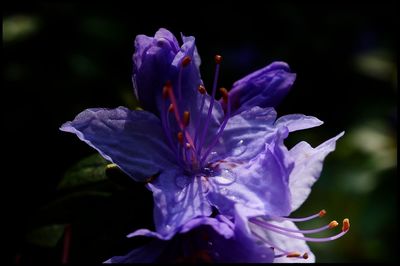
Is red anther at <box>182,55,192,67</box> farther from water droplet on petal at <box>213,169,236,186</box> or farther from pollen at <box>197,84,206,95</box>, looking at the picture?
water droplet on petal at <box>213,169,236,186</box>

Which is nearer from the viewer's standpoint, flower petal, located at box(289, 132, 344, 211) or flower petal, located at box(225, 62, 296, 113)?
flower petal, located at box(289, 132, 344, 211)

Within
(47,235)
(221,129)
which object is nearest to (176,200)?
(221,129)

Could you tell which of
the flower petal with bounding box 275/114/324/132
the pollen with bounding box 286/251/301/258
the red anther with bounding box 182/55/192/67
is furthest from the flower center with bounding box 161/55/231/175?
the pollen with bounding box 286/251/301/258

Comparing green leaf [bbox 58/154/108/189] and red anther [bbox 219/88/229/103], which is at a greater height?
red anther [bbox 219/88/229/103]

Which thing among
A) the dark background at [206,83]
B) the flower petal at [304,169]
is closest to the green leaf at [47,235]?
the dark background at [206,83]

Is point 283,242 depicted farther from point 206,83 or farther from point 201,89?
point 206,83

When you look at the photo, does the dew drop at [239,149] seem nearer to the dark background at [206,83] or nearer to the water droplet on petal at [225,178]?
the water droplet on petal at [225,178]

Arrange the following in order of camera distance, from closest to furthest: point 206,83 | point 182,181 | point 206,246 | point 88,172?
1. point 206,246
2. point 182,181
3. point 88,172
4. point 206,83
